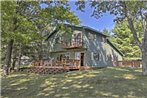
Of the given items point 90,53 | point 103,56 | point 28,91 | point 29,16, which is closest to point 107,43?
point 103,56

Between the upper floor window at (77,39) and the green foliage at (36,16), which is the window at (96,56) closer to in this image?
the upper floor window at (77,39)

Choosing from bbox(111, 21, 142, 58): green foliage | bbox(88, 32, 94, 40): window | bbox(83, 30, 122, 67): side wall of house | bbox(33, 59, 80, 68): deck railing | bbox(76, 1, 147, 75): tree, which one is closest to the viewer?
bbox(76, 1, 147, 75): tree

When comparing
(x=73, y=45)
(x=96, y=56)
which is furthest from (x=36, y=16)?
(x=96, y=56)

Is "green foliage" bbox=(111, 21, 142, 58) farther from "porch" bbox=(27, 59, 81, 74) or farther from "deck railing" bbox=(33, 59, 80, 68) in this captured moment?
"porch" bbox=(27, 59, 81, 74)

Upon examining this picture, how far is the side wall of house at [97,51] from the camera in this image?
33656 millimetres

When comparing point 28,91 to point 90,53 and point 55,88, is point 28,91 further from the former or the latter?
point 90,53

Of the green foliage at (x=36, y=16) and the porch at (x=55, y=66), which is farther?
the porch at (x=55, y=66)

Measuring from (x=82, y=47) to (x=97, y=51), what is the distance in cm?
334

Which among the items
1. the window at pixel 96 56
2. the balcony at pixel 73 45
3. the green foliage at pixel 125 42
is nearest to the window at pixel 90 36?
the balcony at pixel 73 45

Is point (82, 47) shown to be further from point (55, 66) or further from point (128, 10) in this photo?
point (128, 10)

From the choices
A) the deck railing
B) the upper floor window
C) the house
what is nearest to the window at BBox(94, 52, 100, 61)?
the house

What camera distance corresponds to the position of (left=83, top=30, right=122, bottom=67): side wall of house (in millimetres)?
33656

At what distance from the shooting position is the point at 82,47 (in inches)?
1304

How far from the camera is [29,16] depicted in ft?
86.5
